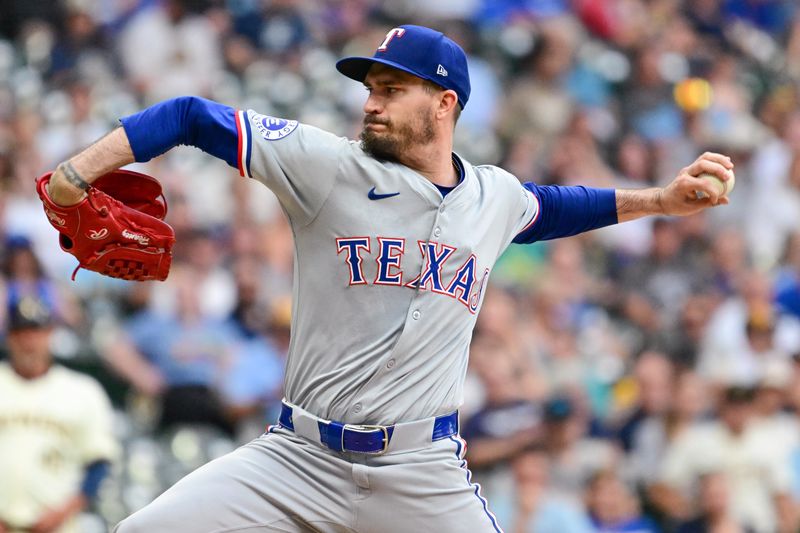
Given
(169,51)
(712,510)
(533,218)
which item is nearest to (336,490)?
(533,218)

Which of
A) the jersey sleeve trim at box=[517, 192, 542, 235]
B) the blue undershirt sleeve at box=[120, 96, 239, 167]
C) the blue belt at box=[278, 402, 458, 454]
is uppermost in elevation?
the blue undershirt sleeve at box=[120, 96, 239, 167]

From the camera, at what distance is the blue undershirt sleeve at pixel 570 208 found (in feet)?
14.8

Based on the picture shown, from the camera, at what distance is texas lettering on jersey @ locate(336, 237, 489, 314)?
4.02 m

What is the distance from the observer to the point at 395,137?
4145mm

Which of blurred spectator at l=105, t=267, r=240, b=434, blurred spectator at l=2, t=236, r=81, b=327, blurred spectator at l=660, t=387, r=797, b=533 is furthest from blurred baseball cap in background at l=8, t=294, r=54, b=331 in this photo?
blurred spectator at l=660, t=387, r=797, b=533

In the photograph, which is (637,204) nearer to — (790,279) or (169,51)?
(790,279)

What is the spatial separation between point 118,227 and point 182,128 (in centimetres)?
37

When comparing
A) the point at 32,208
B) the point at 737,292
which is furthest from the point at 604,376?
the point at 32,208

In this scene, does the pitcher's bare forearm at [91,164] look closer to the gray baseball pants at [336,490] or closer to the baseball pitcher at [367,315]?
the baseball pitcher at [367,315]

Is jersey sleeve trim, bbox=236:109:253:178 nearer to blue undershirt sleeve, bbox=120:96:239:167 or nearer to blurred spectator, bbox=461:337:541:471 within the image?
blue undershirt sleeve, bbox=120:96:239:167

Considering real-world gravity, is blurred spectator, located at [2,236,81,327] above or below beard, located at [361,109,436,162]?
below

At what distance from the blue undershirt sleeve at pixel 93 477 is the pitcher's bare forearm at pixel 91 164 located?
2983mm

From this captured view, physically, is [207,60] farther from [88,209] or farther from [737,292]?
[88,209]

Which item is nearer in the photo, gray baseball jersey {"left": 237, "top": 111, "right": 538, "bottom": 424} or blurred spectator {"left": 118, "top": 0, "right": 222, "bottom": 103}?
gray baseball jersey {"left": 237, "top": 111, "right": 538, "bottom": 424}
